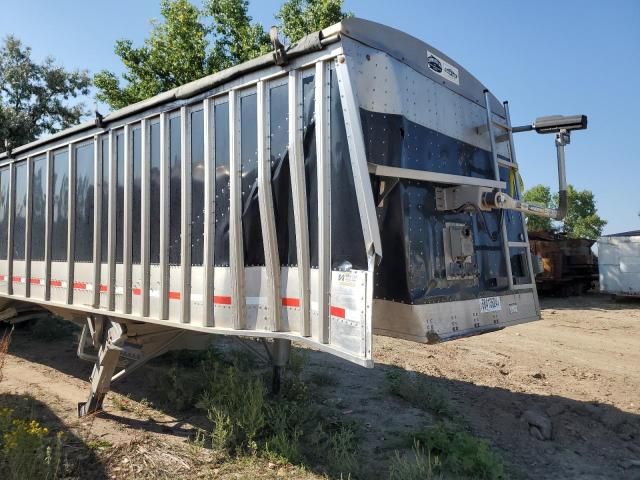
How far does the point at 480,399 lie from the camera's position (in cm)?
630

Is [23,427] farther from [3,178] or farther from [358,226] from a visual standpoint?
[3,178]

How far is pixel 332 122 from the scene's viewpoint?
3320mm

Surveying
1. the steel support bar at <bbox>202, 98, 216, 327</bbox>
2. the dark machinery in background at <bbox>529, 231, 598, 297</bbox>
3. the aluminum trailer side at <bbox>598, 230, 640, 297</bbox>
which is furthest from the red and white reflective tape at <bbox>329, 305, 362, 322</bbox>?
the aluminum trailer side at <bbox>598, 230, 640, 297</bbox>

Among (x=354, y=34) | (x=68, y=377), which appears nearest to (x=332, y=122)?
(x=354, y=34)

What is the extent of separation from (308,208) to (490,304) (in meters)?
2.05

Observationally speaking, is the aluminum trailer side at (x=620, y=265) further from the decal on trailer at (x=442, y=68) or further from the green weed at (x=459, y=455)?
the decal on trailer at (x=442, y=68)

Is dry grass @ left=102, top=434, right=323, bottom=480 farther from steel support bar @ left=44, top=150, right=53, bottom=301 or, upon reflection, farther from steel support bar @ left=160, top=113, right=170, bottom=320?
steel support bar @ left=44, top=150, right=53, bottom=301

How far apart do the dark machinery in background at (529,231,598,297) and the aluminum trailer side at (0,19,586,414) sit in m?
14.3

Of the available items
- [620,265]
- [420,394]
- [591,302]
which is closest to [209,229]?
[420,394]

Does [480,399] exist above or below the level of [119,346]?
below

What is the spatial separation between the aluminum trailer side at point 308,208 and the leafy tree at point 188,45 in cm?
1119

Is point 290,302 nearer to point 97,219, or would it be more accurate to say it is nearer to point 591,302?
point 97,219

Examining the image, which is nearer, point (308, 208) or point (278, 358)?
point (308, 208)

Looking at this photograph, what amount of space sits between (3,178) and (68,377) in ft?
9.96
